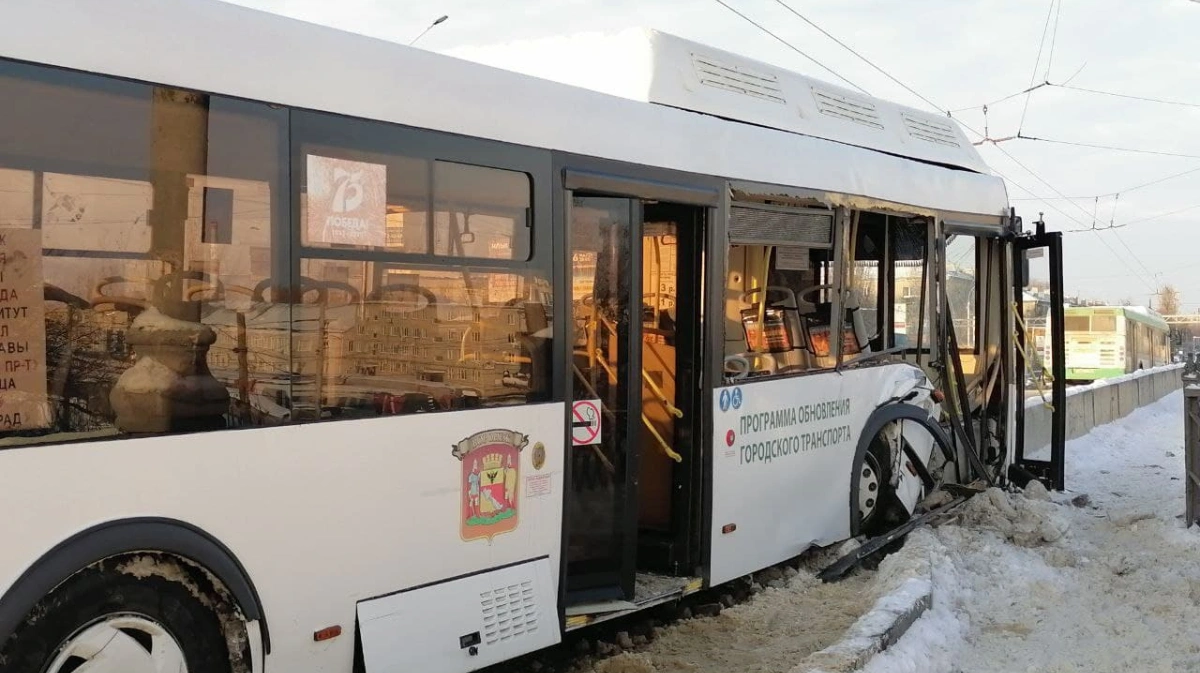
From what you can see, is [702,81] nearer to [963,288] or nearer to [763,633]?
[763,633]

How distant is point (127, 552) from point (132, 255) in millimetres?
963

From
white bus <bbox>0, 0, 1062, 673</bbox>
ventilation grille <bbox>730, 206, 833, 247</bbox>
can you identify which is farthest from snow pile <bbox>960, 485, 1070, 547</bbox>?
ventilation grille <bbox>730, 206, 833, 247</bbox>

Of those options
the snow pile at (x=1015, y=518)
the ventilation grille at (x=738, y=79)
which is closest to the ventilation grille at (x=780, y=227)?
the ventilation grille at (x=738, y=79)

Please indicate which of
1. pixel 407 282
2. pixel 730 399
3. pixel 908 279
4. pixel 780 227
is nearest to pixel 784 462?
pixel 730 399

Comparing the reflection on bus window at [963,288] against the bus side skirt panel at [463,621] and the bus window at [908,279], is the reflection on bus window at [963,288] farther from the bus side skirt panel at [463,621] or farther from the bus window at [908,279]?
the bus side skirt panel at [463,621]

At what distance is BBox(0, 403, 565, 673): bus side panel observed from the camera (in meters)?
3.44

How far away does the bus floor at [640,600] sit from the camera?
545 centimetres

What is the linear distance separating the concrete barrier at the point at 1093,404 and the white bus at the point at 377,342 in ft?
16.3

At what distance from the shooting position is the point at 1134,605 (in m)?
6.49

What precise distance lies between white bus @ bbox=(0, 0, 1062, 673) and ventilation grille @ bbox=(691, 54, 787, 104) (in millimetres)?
34

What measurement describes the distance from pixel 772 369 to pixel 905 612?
1.82 meters

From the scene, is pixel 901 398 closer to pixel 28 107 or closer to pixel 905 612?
pixel 905 612

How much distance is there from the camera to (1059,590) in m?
6.76

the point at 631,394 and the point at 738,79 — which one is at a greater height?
the point at 738,79
